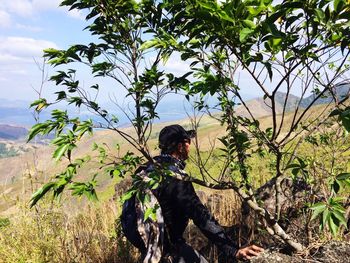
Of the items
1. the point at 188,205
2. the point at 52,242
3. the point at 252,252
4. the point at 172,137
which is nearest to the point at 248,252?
the point at 252,252

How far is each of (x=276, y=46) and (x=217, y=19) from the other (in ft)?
1.13

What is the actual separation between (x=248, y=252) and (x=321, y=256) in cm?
64

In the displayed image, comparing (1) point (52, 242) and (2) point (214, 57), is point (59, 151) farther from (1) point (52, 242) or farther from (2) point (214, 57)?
(1) point (52, 242)

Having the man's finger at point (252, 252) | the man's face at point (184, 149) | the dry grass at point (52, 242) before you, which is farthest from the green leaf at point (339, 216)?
the dry grass at point (52, 242)

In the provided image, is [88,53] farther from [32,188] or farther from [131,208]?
[32,188]

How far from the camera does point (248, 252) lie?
3.39 m

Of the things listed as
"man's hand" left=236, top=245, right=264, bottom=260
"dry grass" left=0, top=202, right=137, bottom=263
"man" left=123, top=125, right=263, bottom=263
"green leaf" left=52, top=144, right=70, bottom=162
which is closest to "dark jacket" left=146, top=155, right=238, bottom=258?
"man" left=123, top=125, right=263, bottom=263

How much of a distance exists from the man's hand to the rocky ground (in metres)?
0.10

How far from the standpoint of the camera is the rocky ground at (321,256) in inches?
121

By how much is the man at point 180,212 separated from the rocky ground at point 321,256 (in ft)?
0.50

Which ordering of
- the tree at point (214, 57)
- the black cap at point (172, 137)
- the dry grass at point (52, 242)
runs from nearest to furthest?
the tree at point (214, 57)
the black cap at point (172, 137)
the dry grass at point (52, 242)

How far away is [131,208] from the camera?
366 centimetres

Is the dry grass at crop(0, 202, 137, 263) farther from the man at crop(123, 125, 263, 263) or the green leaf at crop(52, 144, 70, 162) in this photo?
the green leaf at crop(52, 144, 70, 162)

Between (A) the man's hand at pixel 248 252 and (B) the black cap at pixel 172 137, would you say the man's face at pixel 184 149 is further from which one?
(A) the man's hand at pixel 248 252
